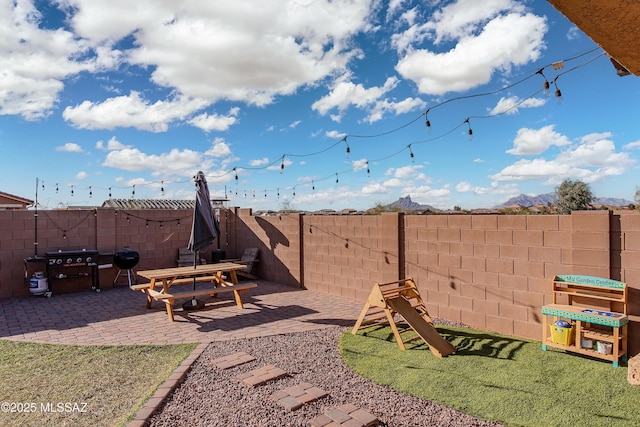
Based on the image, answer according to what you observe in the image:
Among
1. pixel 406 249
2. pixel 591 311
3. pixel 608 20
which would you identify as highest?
pixel 608 20

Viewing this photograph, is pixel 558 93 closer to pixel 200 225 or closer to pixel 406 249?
pixel 406 249

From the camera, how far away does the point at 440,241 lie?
616cm

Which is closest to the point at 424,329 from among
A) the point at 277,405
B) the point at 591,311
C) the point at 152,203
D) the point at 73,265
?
the point at 591,311

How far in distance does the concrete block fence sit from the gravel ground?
246 centimetres

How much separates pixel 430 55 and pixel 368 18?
1818mm

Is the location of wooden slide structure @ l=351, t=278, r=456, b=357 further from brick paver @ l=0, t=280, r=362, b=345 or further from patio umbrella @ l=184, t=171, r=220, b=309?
patio umbrella @ l=184, t=171, r=220, b=309

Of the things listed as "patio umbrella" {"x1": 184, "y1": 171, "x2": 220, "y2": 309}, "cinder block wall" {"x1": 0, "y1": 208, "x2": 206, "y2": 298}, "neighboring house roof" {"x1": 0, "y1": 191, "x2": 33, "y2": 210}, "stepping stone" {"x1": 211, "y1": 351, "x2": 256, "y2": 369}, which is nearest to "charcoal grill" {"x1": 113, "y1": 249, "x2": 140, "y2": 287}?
"cinder block wall" {"x1": 0, "y1": 208, "x2": 206, "y2": 298}

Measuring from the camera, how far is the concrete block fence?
4535 mm

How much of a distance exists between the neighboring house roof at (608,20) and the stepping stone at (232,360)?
416cm

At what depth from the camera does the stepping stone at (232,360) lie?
4.23 meters

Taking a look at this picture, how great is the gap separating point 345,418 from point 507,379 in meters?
1.83

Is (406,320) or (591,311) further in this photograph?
(406,320)

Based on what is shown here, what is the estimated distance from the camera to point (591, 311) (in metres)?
4.31

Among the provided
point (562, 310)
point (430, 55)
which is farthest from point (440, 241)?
point (430, 55)
